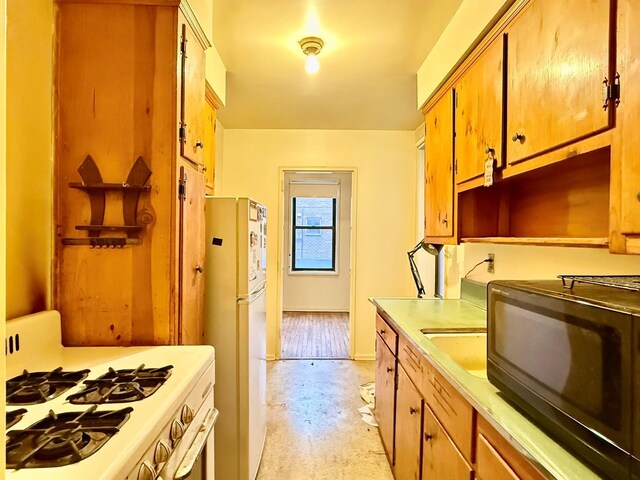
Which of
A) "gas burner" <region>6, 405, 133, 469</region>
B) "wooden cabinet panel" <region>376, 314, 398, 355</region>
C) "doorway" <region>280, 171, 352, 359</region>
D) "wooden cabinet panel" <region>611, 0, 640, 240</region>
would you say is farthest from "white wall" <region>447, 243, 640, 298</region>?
"doorway" <region>280, 171, 352, 359</region>

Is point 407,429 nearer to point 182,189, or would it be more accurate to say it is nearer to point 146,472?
point 146,472

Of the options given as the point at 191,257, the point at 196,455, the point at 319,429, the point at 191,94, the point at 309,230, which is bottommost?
the point at 319,429

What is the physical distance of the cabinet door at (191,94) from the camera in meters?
1.55

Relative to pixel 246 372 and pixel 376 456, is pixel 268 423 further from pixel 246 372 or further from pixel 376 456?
pixel 246 372

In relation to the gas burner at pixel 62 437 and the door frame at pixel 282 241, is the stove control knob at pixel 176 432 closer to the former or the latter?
the gas burner at pixel 62 437

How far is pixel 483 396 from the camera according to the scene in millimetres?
1047

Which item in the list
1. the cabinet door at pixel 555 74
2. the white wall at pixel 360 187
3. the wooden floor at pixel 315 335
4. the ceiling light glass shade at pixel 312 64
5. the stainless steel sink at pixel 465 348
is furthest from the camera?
the wooden floor at pixel 315 335

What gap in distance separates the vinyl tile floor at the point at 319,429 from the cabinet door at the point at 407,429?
0.34 meters

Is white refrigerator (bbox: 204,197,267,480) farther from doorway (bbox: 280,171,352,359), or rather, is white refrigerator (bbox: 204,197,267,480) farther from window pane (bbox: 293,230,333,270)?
window pane (bbox: 293,230,333,270)

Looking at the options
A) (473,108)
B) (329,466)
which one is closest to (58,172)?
(473,108)

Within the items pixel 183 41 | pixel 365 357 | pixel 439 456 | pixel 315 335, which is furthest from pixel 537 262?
pixel 315 335

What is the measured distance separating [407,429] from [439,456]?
443 millimetres

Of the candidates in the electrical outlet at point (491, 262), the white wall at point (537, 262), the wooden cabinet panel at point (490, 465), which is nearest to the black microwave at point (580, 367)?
the wooden cabinet panel at point (490, 465)

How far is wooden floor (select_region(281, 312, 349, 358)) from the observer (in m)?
4.29
